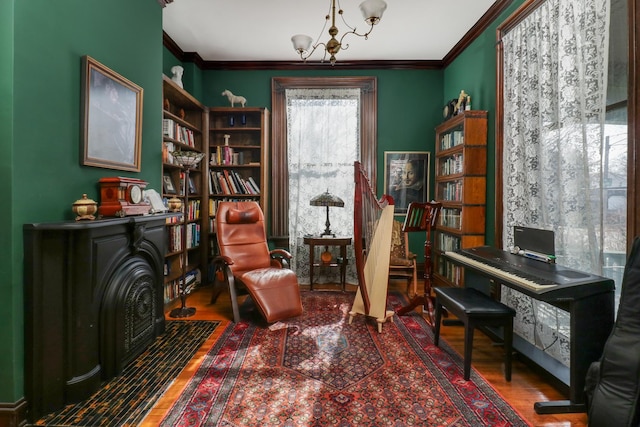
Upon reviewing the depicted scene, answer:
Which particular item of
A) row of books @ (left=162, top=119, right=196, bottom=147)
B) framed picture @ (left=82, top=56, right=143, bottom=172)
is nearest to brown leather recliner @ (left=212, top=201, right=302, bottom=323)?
row of books @ (left=162, top=119, right=196, bottom=147)

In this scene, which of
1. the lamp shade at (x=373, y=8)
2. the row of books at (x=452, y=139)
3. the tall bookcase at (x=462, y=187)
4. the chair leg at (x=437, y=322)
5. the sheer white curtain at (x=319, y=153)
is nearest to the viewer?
the lamp shade at (x=373, y=8)

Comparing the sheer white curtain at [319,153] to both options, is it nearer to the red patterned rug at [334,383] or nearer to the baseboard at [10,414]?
the red patterned rug at [334,383]

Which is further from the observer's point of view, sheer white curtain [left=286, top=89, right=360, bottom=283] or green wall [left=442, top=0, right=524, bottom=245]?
sheer white curtain [left=286, top=89, right=360, bottom=283]

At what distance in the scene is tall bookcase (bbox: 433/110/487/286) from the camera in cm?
332

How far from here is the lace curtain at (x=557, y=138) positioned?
1.97 m

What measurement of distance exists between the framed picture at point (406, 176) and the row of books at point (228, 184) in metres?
1.84

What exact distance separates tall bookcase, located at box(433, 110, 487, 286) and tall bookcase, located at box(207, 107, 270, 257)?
2.28m

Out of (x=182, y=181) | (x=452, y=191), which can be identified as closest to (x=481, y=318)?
(x=452, y=191)

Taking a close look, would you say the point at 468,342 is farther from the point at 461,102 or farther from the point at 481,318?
the point at 461,102

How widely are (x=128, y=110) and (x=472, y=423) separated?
9.73 ft

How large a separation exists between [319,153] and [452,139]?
170 centimetres

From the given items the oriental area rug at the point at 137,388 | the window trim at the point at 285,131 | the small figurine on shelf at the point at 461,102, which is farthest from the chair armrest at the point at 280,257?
the small figurine on shelf at the point at 461,102

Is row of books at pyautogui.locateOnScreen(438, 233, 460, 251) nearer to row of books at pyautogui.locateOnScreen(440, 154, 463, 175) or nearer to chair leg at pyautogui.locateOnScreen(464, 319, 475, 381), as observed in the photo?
row of books at pyautogui.locateOnScreen(440, 154, 463, 175)

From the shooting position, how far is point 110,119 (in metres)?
2.24
